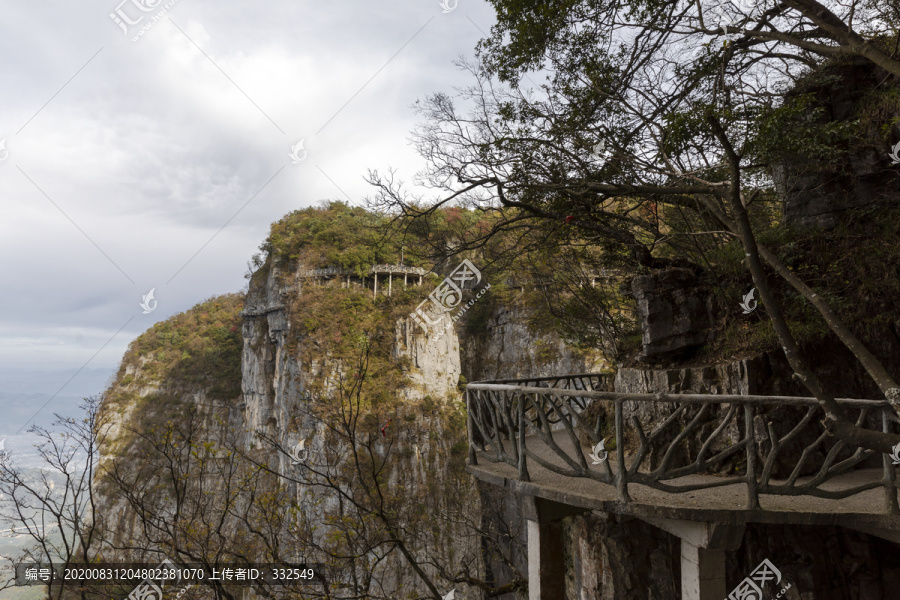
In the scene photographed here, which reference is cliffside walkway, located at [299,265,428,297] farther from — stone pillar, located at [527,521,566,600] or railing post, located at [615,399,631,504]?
railing post, located at [615,399,631,504]

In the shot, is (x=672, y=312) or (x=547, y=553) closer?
(x=547, y=553)

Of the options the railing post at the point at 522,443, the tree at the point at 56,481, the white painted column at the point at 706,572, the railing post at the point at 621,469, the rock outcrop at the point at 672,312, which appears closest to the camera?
the railing post at the point at 621,469

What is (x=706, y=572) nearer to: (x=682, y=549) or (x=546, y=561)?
(x=682, y=549)

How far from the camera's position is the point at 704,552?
3.40 meters

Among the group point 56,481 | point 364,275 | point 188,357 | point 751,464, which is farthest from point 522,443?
point 188,357

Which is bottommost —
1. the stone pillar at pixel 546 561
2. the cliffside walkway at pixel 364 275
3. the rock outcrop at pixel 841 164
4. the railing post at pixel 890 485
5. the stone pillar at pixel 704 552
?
the stone pillar at pixel 546 561

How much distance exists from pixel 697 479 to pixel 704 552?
1180mm

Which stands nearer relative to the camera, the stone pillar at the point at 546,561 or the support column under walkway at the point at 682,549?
the support column under walkway at the point at 682,549

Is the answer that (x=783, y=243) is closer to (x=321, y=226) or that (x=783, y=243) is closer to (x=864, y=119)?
(x=864, y=119)

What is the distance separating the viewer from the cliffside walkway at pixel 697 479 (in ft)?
10.2

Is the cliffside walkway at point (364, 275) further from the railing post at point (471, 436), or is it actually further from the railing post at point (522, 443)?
the railing post at point (522, 443)

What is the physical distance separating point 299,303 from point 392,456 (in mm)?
12046

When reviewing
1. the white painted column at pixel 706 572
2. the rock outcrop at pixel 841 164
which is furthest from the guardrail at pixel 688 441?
the rock outcrop at pixel 841 164

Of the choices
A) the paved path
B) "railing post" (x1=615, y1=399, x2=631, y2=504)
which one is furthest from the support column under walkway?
"railing post" (x1=615, y1=399, x2=631, y2=504)
